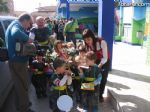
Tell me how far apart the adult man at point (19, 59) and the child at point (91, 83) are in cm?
132

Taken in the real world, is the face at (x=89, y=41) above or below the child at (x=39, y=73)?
above

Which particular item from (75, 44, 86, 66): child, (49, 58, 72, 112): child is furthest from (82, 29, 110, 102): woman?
(49, 58, 72, 112): child

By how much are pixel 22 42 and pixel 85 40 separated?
1123 millimetres

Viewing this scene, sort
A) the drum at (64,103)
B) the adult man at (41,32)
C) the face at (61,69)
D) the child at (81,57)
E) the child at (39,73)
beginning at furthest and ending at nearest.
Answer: the adult man at (41,32), the child at (39,73), the child at (81,57), the face at (61,69), the drum at (64,103)

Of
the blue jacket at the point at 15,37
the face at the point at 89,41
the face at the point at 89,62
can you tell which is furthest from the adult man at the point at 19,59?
the face at the point at 89,62

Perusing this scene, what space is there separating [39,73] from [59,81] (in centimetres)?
211

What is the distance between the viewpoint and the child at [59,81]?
4.63 m

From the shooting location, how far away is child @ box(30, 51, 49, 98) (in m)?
6.61

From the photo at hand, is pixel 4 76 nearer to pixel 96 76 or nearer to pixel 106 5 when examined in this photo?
pixel 96 76

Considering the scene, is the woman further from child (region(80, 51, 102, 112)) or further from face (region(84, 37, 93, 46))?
child (region(80, 51, 102, 112))

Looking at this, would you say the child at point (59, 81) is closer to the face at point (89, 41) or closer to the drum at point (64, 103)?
the drum at point (64, 103)

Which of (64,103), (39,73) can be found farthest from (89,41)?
(39,73)

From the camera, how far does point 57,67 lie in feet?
15.2

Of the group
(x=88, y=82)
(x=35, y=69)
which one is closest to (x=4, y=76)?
(x=35, y=69)
